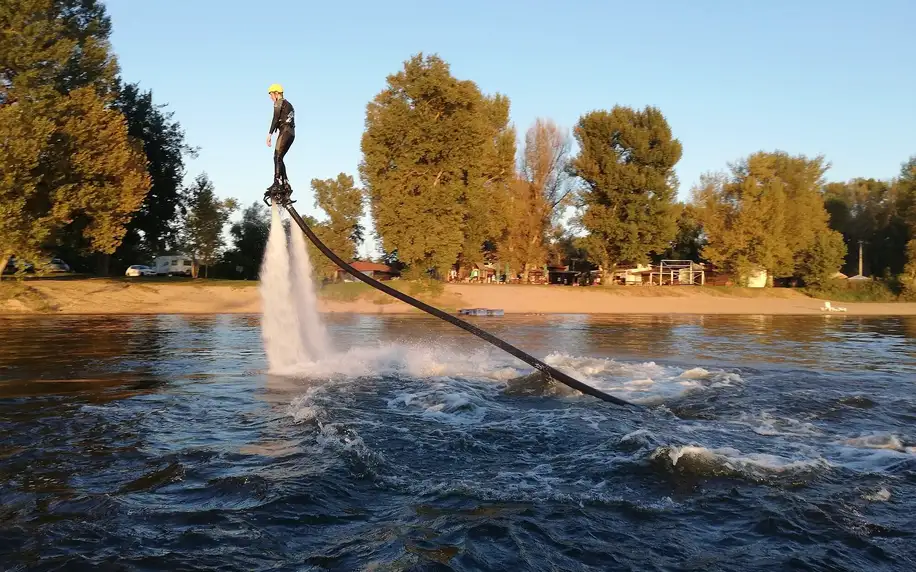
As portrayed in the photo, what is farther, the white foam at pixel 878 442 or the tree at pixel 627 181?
the tree at pixel 627 181

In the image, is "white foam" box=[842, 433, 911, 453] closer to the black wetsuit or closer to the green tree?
the black wetsuit

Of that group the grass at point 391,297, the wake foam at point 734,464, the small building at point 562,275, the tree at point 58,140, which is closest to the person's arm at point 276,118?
the wake foam at point 734,464

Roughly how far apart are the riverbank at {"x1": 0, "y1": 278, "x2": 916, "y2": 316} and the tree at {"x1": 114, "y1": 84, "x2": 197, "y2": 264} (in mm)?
6598

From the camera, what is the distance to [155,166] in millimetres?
53781

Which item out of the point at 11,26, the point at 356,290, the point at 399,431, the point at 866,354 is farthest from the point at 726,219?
the point at 399,431

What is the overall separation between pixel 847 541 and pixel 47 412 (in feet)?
33.9

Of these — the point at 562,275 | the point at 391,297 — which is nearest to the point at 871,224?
the point at 562,275


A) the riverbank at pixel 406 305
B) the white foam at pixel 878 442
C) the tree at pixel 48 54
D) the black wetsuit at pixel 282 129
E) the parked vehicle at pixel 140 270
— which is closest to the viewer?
the white foam at pixel 878 442

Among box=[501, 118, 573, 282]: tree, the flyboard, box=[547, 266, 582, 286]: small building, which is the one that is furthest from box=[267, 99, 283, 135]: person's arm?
box=[547, 266, 582, 286]: small building

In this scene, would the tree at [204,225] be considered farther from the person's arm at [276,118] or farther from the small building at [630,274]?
the person's arm at [276,118]

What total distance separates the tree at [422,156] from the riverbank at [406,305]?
13.6 feet

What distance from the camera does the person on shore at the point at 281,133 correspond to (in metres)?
11.0

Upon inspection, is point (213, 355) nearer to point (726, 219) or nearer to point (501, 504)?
point (501, 504)

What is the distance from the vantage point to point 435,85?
50.1m
